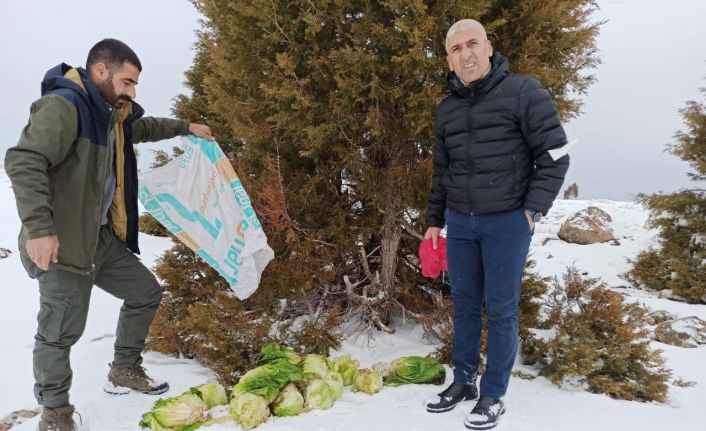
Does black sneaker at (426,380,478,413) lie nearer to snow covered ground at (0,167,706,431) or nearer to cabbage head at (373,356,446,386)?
snow covered ground at (0,167,706,431)

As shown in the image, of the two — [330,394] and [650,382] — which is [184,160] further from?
[650,382]

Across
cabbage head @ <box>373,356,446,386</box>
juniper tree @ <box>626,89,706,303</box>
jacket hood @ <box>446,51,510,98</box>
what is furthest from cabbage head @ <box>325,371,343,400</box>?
juniper tree @ <box>626,89,706,303</box>

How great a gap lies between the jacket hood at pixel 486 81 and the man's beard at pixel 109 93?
7.51 feet

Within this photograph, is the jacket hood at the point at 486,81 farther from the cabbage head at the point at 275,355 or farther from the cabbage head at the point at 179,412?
the cabbage head at the point at 179,412

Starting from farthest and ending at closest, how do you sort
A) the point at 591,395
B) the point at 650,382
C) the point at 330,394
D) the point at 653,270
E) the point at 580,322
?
1. the point at 653,270
2. the point at 580,322
3. the point at 650,382
4. the point at 591,395
5. the point at 330,394

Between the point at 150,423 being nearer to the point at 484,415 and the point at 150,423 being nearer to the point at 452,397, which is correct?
the point at 452,397

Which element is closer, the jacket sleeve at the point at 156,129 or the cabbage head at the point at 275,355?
the cabbage head at the point at 275,355

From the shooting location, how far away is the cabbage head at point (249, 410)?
2750 millimetres

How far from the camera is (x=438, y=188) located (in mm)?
3137

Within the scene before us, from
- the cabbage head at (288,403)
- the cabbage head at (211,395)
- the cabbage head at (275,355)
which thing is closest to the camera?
the cabbage head at (288,403)

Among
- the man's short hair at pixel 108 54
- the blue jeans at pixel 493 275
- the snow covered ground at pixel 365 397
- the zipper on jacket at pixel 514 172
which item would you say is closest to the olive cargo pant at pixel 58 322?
the snow covered ground at pixel 365 397

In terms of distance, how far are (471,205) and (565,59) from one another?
2150 mm

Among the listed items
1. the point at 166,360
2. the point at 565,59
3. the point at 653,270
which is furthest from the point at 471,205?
the point at 653,270

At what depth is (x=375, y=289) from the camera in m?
4.50
